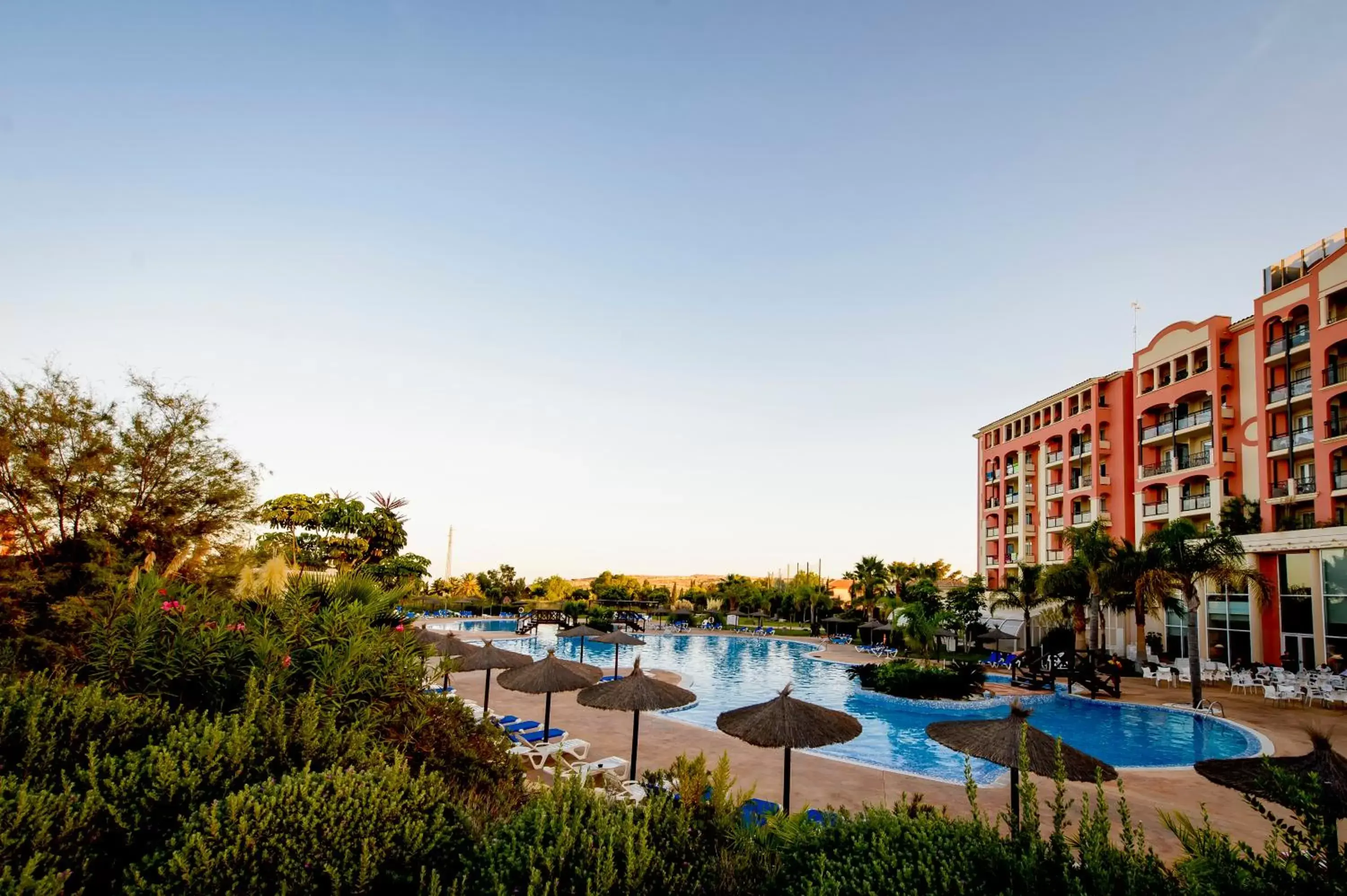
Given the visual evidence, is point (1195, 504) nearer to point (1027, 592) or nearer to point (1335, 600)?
point (1335, 600)

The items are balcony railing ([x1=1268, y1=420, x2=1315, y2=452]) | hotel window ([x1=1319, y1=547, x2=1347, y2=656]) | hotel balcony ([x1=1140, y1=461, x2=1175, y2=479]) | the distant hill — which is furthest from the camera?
the distant hill

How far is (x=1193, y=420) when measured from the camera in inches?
1297

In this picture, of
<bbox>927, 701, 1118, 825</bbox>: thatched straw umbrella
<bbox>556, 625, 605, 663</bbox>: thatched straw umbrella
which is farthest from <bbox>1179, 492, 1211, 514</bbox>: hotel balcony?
<bbox>927, 701, 1118, 825</bbox>: thatched straw umbrella

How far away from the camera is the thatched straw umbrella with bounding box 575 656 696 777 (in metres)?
10.3

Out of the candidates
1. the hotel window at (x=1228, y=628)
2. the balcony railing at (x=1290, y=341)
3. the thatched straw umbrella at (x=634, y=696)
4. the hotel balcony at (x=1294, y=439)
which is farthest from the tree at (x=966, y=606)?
the thatched straw umbrella at (x=634, y=696)

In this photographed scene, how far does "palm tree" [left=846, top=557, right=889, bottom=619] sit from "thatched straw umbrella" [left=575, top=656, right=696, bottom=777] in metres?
38.7

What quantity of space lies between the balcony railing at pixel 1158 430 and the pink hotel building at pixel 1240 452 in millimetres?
81

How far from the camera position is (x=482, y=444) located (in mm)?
36469

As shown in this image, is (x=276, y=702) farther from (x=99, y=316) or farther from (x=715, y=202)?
(x=715, y=202)

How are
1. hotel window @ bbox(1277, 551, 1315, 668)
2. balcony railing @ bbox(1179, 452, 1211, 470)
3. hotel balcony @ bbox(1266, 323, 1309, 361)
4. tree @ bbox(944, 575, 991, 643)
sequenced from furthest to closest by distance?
tree @ bbox(944, 575, 991, 643)
balcony railing @ bbox(1179, 452, 1211, 470)
hotel balcony @ bbox(1266, 323, 1309, 361)
hotel window @ bbox(1277, 551, 1315, 668)

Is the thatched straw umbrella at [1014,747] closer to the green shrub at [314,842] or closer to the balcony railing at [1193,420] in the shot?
the green shrub at [314,842]

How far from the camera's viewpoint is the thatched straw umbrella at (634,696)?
33.7 feet

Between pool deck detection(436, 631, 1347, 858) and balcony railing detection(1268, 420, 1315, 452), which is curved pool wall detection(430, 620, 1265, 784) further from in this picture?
balcony railing detection(1268, 420, 1315, 452)

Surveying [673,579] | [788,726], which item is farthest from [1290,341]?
[673,579]
